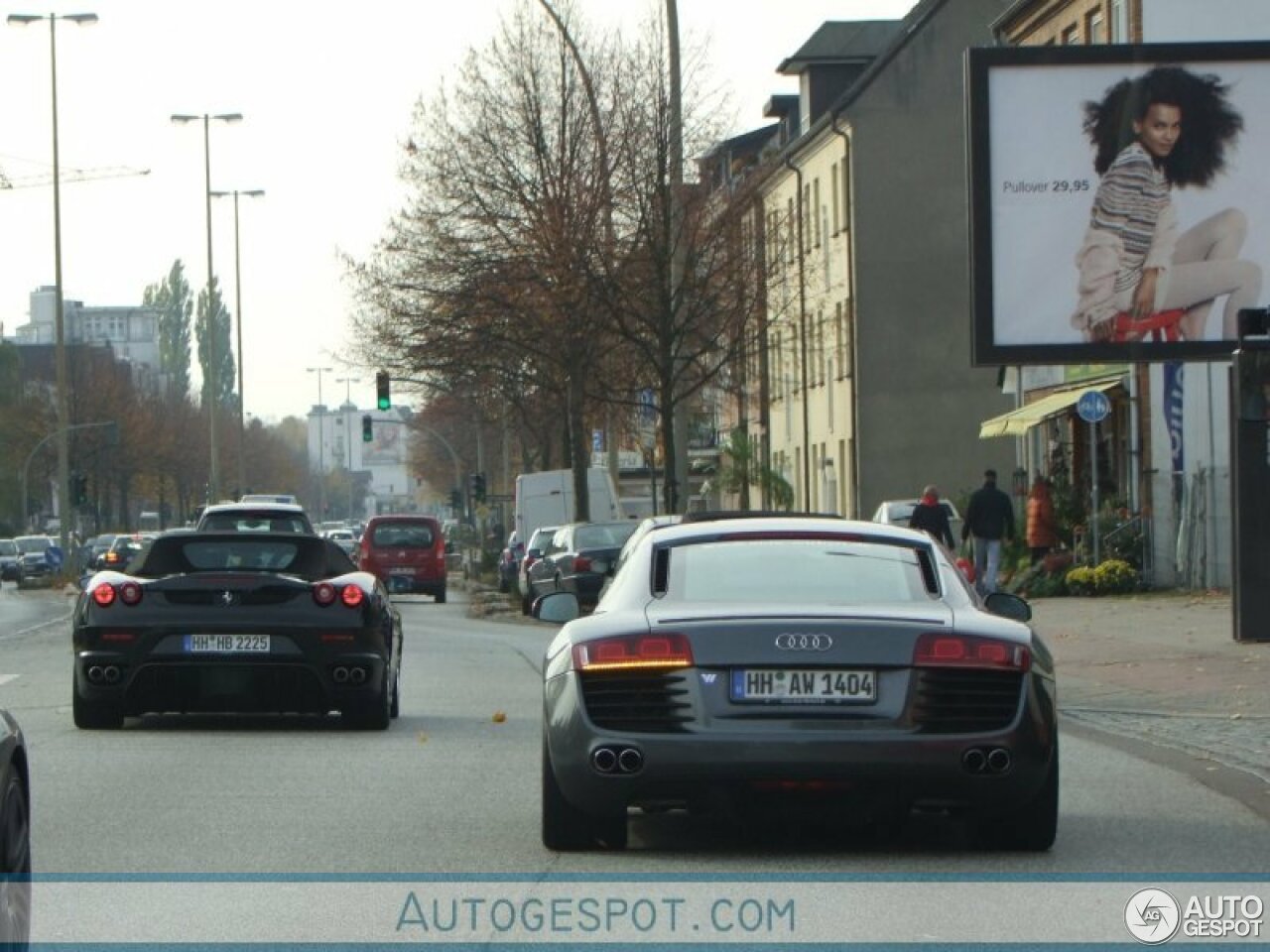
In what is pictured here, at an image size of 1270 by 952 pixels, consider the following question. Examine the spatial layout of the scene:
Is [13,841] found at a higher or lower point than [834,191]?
lower

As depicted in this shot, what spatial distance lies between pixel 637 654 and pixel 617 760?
381 millimetres

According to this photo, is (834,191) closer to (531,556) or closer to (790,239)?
(790,239)

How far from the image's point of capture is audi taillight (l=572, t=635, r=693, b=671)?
29.3 ft

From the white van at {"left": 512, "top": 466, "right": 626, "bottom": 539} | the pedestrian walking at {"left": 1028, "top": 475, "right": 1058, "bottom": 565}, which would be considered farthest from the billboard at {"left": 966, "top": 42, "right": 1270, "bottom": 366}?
the white van at {"left": 512, "top": 466, "right": 626, "bottom": 539}

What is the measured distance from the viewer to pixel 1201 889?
830cm

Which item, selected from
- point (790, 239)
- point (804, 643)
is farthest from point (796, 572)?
point (790, 239)

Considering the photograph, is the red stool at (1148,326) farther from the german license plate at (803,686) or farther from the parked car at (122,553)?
the german license plate at (803,686)

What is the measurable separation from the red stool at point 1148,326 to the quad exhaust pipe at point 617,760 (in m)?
19.9

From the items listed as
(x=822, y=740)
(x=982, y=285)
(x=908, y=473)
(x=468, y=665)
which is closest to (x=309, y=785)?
(x=822, y=740)

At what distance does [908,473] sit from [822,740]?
51.7m

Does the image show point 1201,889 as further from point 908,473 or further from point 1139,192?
point 908,473

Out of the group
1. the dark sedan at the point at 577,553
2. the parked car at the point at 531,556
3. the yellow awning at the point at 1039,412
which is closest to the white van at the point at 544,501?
the parked car at the point at 531,556

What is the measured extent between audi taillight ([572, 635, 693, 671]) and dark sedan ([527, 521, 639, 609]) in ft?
74.8

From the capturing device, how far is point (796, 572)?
960cm
